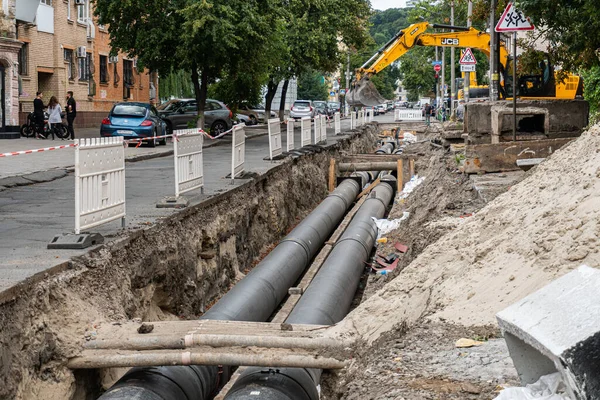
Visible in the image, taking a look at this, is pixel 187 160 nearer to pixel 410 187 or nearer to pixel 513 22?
pixel 513 22

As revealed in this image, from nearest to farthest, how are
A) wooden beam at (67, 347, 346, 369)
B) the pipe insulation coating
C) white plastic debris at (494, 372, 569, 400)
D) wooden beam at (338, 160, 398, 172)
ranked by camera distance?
white plastic debris at (494, 372, 569, 400) < wooden beam at (67, 347, 346, 369) < the pipe insulation coating < wooden beam at (338, 160, 398, 172)

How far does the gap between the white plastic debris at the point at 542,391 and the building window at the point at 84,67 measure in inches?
1392

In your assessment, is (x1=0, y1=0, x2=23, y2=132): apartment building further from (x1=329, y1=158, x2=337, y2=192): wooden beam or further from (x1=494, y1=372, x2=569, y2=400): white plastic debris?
(x1=494, y1=372, x2=569, y2=400): white plastic debris

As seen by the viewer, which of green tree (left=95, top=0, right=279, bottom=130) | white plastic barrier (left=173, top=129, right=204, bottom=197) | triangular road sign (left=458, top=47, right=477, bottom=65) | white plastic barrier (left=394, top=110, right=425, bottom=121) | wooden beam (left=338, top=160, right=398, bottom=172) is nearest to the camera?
white plastic barrier (left=173, top=129, right=204, bottom=197)

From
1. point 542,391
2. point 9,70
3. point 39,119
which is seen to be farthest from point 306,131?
point 542,391

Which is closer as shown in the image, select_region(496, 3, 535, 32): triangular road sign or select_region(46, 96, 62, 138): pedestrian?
select_region(496, 3, 535, 32): triangular road sign

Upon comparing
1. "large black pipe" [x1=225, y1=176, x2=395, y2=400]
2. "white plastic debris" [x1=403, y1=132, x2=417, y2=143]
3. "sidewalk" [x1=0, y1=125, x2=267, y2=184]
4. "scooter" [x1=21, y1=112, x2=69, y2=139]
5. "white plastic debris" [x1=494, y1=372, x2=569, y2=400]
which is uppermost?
"scooter" [x1=21, y1=112, x2=69, y2=139]

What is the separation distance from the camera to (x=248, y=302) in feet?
30.9

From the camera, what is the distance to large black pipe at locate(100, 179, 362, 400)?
6.09 metres

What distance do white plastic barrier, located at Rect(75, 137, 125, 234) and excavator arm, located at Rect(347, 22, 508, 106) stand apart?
1504cm

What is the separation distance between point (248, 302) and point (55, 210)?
345cm

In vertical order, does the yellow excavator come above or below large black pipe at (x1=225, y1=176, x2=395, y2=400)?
above

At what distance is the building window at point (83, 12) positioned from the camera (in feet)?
123

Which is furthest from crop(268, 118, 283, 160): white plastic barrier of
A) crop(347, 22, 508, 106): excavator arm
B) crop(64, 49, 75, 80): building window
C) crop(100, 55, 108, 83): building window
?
crop(100, 55, 108, 83): building window
